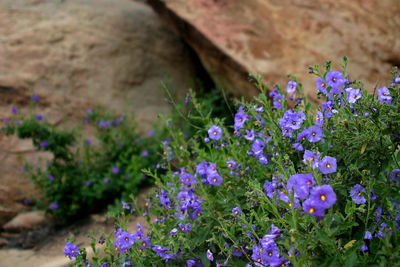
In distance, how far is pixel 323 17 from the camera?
5.04 m

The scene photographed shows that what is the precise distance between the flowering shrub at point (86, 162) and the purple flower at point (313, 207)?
3068 millimetres

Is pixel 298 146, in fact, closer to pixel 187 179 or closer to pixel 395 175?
pixel 395 175

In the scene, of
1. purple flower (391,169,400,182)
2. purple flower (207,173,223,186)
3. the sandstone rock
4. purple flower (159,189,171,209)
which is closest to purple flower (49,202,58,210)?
the sandstone rock

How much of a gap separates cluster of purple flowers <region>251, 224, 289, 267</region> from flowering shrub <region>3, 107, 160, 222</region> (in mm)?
2685

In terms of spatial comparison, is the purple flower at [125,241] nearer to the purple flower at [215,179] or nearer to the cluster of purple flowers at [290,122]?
the purple flower at [215,179]

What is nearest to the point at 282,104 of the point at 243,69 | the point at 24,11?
the point at 243,69

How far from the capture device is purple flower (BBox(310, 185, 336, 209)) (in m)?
1.60

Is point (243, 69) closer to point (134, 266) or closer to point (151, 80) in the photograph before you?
point (151, 80)

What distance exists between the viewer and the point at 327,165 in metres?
1.85

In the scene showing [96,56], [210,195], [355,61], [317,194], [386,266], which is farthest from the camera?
[96,56]

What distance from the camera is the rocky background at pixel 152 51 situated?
15.6ft

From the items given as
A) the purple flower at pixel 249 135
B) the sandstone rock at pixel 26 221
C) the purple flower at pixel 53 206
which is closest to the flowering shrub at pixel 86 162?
the purple flower at pixel 53 206

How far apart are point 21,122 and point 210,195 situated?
9.19 feet

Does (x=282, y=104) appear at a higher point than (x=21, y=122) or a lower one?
higher
